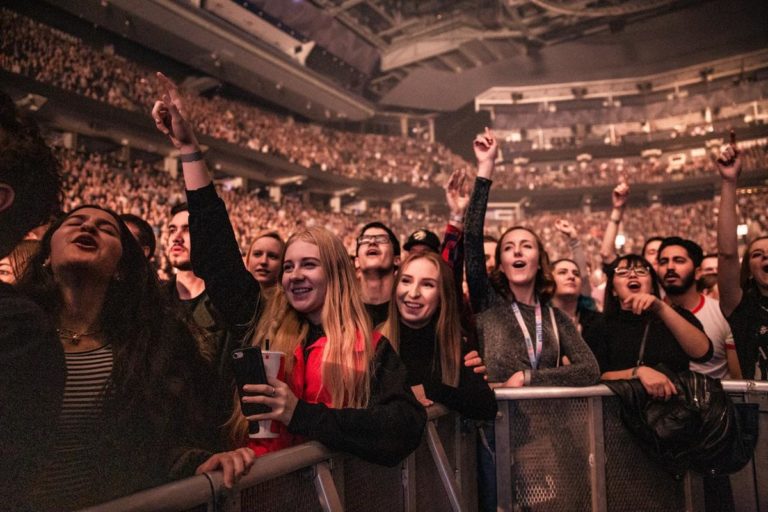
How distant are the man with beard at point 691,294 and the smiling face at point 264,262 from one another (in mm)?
2214

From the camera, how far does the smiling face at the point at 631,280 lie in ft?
9.69

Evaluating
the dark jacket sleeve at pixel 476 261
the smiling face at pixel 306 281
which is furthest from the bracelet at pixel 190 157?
the dark jacket sleeve at pixel 476 261

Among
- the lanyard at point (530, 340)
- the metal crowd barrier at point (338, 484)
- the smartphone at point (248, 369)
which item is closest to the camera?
the metal crowd barrier at point (338, 484)

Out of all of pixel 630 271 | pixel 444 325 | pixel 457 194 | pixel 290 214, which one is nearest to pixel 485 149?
pixel 457 194

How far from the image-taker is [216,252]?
1.85 meters

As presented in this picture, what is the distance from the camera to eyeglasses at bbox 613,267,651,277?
297cm

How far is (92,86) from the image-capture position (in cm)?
1502

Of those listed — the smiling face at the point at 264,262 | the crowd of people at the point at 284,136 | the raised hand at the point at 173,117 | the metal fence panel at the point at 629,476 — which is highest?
the crowd of people at the point at 284,136

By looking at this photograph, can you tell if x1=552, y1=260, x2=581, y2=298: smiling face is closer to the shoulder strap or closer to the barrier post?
the shoulder strap

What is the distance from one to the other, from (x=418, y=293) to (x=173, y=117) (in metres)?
1.14

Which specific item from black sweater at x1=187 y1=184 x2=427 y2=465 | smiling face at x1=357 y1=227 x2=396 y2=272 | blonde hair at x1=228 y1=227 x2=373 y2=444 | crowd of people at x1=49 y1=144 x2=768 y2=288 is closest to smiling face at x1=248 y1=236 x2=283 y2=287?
smiling face at x1=357 y1=227 x2=396 y2=272

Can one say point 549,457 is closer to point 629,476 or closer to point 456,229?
point 629,476

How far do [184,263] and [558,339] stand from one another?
1808mm

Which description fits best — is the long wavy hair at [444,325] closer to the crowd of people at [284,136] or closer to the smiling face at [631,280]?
the smiling face at [631,280]
